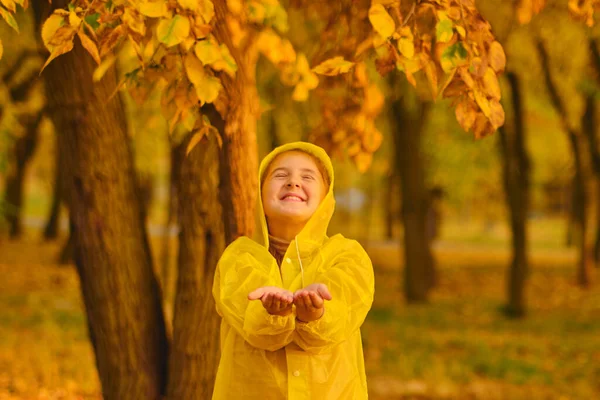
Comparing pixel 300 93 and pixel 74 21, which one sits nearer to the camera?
pixel 74 21

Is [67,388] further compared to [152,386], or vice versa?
[67,388]

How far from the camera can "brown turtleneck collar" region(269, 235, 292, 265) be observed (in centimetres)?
287

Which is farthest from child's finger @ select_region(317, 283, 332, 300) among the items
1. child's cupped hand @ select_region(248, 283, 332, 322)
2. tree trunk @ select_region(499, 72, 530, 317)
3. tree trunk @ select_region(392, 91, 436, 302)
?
tree trunk @ select_region(392, 91, 436, 302)

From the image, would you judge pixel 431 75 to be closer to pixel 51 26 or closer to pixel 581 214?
pixel 51 26

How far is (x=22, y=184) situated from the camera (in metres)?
22.3

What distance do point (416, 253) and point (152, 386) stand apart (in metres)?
10.8

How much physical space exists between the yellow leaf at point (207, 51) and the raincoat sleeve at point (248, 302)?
2.77 feet

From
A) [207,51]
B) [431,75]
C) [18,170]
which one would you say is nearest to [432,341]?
[431,75]

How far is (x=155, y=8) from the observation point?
3102 millimetres

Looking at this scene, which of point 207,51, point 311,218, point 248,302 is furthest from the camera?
point 207,51

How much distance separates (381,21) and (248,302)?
4.61ft

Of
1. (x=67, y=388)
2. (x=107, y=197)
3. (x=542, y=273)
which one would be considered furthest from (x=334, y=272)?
(x=542, y=273)

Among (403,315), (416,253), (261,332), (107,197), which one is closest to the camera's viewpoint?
(261,332)

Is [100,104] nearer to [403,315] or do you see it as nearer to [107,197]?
[107,197]
